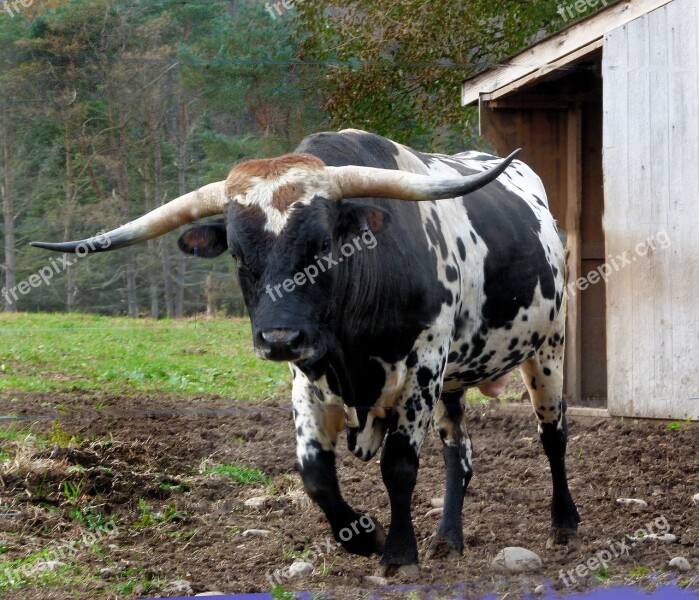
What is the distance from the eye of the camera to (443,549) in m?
5.18

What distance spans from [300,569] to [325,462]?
1.55 ft

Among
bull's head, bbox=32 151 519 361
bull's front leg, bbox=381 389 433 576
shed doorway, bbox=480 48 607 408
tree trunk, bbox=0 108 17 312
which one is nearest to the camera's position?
bull's head, bbox=32 151 519 361

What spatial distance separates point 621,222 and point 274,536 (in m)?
4.27

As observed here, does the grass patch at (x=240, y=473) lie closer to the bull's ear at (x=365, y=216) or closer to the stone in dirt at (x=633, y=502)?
the stone in dirt at (x=633, y=502)

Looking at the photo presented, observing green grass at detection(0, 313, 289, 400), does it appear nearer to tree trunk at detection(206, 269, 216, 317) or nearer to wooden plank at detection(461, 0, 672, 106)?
tree trunk at detection(206, 269, 216, 317)

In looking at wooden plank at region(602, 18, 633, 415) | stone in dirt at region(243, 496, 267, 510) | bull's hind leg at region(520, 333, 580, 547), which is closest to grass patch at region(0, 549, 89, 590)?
stone in dirt at region(243, 496, 267, 510)

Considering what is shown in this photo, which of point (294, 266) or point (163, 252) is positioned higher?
point (163, 252)

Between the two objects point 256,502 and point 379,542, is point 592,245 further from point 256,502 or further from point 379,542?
point 379,542

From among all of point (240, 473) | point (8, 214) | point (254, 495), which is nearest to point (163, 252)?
point (8, 214)

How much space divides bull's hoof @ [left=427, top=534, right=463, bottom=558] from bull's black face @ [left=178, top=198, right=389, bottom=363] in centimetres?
130

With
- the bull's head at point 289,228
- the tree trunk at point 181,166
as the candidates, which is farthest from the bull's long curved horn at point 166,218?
the tree trunk at point 181,166

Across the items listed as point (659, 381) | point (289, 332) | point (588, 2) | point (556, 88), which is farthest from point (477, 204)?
point (588, 2)

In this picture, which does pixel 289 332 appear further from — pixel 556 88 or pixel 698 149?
pixel 556 88

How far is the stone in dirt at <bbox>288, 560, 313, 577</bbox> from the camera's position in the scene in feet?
15.1
